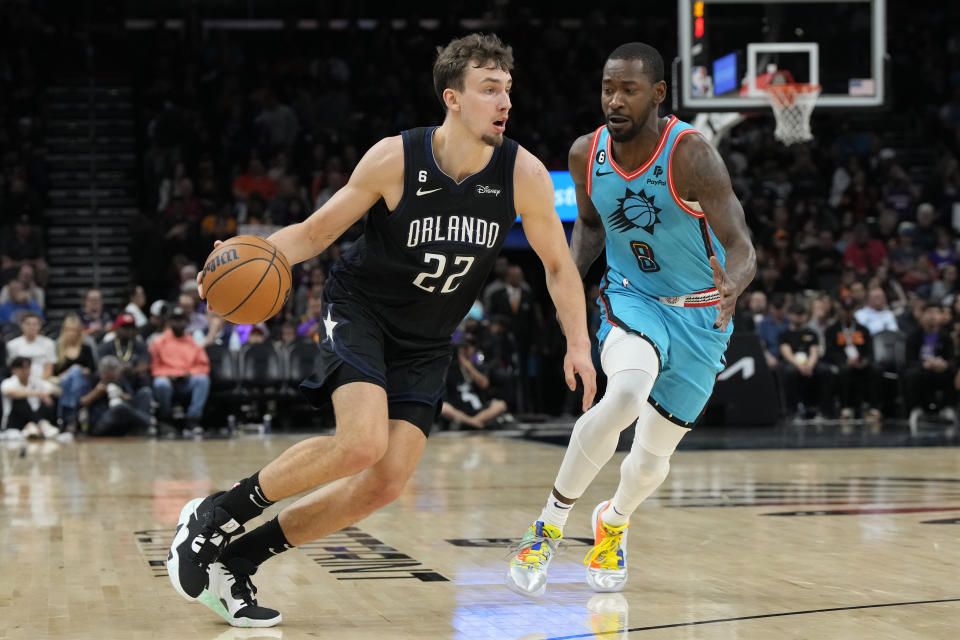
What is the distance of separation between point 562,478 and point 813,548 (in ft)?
5.17

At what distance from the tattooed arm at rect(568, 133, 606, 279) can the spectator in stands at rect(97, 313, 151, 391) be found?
9.64 meters

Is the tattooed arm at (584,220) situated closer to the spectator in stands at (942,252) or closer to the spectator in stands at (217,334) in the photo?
the spectator in stands at (217,334)

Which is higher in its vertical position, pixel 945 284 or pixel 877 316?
pixel 945 284

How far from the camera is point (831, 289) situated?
17.5 m

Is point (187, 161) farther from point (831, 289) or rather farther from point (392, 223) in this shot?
point (392, 223)

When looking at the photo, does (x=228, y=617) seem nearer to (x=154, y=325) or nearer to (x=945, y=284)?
(x=154, y=325)

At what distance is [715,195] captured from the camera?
208 inches

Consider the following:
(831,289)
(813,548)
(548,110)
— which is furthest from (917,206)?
(813,548)

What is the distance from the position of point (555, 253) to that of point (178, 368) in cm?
1039

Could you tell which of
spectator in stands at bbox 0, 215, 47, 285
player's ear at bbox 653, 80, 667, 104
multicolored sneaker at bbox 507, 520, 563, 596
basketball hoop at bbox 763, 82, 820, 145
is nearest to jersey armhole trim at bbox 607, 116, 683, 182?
player's ear at bbox 653, 80, 667, 104

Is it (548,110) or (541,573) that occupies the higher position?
(548,110)

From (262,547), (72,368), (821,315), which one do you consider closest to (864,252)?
(821,315)

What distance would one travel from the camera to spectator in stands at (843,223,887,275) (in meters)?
18.1

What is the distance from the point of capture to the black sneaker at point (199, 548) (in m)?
4.48
